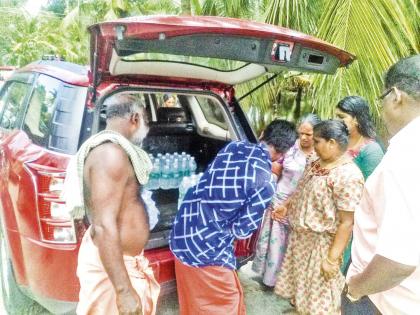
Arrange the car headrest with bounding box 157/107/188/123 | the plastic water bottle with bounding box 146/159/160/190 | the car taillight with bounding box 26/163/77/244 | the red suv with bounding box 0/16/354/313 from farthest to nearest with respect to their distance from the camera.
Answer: the car headrest with bounding box 157/107/188/123
the plastic water bottle with bounding box 146/159/160/190
the car taillight with bounding box 26/163/77/244
the red suv with bounding box 0/16/354/313

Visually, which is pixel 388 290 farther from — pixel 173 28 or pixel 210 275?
pixel 173 28

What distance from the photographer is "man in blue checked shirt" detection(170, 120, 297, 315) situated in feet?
6.44

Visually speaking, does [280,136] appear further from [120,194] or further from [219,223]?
[120,194]

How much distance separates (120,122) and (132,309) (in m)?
0.87

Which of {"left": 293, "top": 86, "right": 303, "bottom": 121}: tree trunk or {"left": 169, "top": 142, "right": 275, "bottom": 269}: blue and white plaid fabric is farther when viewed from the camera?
{"left": 293, "top": 86, "right": 303, "bottom": 121}: tree trunk

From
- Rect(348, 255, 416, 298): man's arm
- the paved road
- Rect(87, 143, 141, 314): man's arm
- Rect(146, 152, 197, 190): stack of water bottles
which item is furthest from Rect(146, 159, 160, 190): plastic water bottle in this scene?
Rect(348, 255, 416, 298): man's arm

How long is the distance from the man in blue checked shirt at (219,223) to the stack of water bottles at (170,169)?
5.44ft

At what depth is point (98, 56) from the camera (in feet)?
6.68

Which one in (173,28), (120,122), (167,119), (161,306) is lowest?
(161,306)

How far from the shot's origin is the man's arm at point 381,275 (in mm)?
1282

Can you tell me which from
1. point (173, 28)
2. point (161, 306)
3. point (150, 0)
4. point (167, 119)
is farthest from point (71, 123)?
point (150, 0)

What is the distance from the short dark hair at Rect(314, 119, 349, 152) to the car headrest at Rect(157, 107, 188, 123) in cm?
214

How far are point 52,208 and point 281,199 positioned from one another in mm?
1854

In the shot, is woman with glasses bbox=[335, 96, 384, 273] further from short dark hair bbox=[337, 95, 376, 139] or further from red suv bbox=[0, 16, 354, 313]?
red suv bbox=[0, 16, 354, 313]
